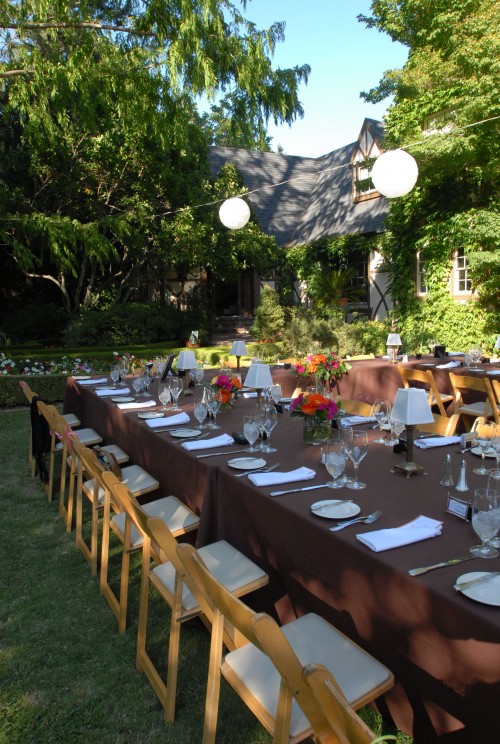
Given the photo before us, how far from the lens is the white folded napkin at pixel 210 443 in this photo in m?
3.33

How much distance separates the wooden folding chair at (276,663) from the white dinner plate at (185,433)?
5.60 feet

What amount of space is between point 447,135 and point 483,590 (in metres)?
11.1

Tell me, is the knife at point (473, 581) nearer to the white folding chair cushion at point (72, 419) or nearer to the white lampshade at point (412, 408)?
the white lampshade at point (412, 408)

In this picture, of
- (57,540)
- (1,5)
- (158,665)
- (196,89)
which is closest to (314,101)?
(196,89)

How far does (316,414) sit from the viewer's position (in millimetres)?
3242

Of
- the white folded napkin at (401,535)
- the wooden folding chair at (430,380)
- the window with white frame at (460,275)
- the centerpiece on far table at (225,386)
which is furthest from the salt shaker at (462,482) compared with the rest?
the window with white frame at (460,275)

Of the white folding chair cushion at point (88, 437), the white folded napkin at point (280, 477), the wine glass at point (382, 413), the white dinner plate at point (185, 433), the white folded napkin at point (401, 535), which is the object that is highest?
the wine glass at point (382, 413)

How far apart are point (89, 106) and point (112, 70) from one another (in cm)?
67

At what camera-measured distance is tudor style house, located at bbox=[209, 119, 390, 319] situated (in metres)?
16.6

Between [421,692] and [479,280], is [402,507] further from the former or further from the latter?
[479,280]

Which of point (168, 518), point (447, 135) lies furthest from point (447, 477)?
point (447, 135)

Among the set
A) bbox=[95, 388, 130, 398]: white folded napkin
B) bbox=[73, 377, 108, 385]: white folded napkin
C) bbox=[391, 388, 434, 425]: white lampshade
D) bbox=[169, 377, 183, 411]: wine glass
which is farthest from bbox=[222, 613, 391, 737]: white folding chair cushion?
bbox=[73, 377, 108, 385]: white folded napkin

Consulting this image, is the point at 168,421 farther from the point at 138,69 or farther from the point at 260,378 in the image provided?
the point at 138,69

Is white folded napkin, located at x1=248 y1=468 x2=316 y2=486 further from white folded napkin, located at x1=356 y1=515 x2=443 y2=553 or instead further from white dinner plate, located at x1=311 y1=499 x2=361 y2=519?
white folded napkin, located at x1=356 y1=515 x2=443 y2=553
